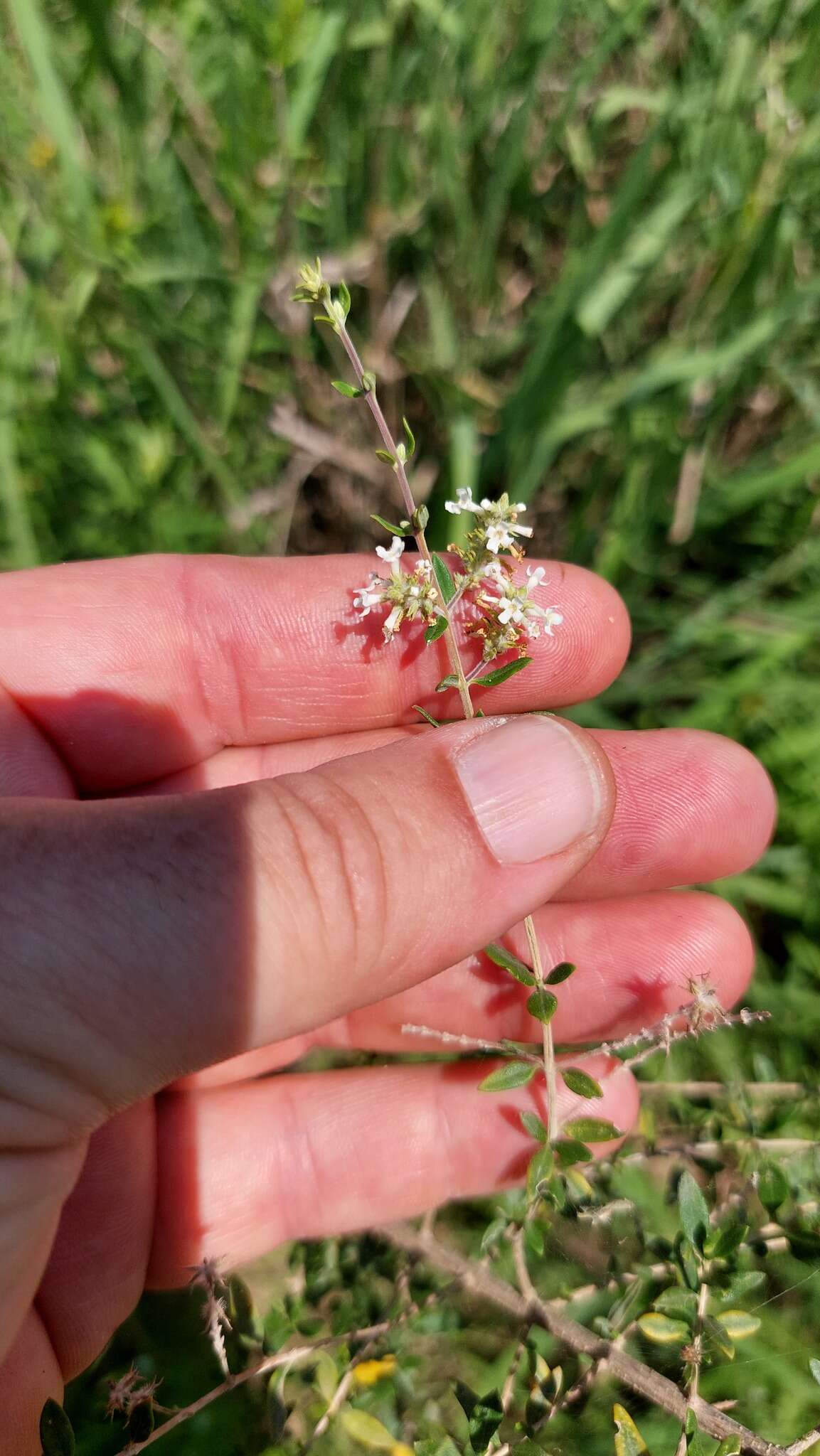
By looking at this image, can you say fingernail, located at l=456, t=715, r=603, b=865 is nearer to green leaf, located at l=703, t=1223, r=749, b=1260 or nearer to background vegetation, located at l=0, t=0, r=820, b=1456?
green leaf, located at l=703, t=1223, r=749, b=1260

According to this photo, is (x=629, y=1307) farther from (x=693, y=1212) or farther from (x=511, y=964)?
(x=511, y=964)

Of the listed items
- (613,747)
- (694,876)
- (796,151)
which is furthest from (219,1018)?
(796,151)

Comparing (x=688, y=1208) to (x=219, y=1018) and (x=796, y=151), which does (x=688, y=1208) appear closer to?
(x=219, y=1018)

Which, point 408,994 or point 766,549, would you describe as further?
point 766,549

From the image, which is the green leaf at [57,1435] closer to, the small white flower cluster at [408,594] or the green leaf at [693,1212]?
the green leaf at [693,1212]

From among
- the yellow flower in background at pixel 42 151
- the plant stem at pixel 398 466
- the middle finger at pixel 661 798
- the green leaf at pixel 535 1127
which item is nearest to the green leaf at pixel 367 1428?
the green leaf at pixel 535 1127

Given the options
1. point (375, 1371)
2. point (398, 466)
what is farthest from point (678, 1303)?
point (398, 466)

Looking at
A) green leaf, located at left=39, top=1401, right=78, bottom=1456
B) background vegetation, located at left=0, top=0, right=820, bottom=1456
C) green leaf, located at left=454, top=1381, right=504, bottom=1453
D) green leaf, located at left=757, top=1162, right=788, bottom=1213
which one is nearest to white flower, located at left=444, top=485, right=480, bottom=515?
background vegetation, located at left=0, top=0, right=820, bottom=1456
